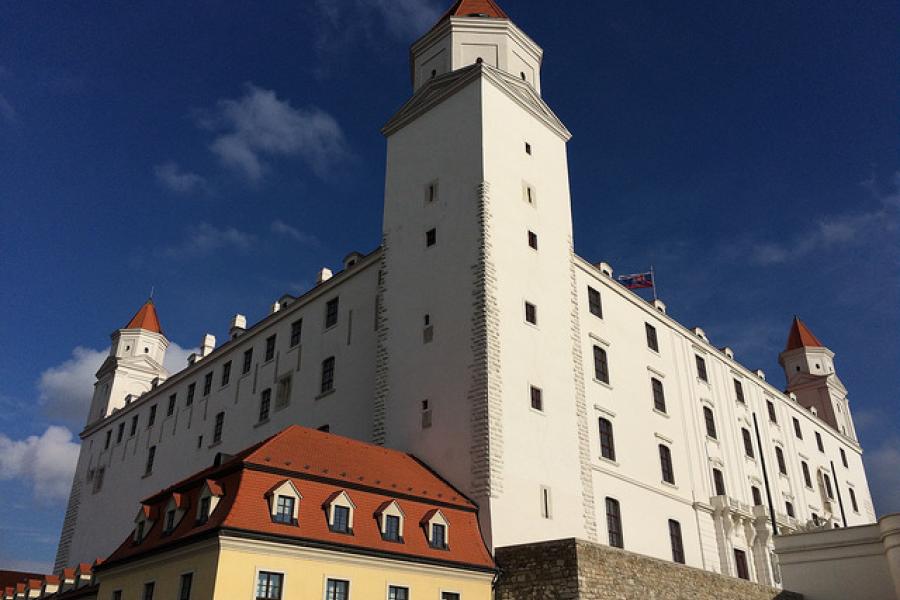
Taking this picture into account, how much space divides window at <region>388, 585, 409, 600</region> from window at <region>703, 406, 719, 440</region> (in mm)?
23799

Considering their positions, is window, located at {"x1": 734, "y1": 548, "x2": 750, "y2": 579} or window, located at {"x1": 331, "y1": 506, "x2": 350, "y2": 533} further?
window, located at {"x1": 734, "y1": 548, "x2": 750, "y2": 579}

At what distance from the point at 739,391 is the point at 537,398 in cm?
2204

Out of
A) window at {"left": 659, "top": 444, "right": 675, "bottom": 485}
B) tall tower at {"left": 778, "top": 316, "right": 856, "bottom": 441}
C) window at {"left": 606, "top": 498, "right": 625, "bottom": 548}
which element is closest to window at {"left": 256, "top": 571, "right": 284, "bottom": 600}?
window at {"left": 606, "top": 498, "right": 625, "bottom": 548}

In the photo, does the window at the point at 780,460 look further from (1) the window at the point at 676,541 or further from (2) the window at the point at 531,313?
(2) the window at the point at 531,313

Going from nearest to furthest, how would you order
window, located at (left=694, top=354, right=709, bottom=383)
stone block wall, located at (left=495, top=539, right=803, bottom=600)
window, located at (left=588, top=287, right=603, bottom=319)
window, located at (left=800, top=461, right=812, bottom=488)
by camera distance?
stone block wall, located at (left=495, top=539, right=803, bottom=600) → window, located at (left=588, top=287, right=603, bottom=319) → window, located at (left=694, top=354, right=709, bottom=383) → window, located at (left=800, top=461, right=812, bottom=488)

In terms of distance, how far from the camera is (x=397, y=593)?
20.6m

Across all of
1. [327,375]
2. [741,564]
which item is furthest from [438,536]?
[741,564]

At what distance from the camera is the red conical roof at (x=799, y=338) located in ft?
206

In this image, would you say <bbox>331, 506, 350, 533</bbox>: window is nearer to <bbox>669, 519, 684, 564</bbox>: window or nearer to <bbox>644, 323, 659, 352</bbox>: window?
<bbox>669, 519, 684, 564</bbox>: window

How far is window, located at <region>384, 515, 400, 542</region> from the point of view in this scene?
69.9 feet

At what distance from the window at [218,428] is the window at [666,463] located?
22537 millimetres

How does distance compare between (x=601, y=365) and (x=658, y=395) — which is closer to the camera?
(x=601, y=365)

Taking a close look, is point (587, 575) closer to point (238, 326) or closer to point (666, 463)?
point (666, 463)

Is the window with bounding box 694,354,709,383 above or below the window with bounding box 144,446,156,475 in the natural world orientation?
above
